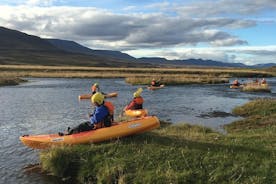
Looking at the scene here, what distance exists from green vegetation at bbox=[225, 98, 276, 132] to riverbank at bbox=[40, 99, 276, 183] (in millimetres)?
6136

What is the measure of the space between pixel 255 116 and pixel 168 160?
1500cm

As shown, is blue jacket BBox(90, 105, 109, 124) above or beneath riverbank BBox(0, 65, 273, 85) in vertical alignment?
above

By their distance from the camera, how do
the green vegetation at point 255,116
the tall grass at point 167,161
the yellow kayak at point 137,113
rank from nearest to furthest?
the tall grass at point 167,161 → the green vegetation at point 255,116 → the yellow kayak at point 137,113

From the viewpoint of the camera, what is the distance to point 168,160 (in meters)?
13.2

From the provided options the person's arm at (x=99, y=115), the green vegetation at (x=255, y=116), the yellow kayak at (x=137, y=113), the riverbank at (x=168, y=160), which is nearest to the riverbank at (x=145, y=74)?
the green vegetation at (x=255, y=116)

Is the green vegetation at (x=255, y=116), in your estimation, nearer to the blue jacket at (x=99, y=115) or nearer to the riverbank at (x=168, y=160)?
the riverbank at (x=168, y=160)

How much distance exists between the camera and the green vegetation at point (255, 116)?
2261 cm

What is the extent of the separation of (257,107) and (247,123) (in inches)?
276

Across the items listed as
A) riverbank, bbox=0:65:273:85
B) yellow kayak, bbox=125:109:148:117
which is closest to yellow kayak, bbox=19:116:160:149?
yellow kayak, bbox=125:109:148:117

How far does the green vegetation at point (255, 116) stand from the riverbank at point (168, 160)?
614cm

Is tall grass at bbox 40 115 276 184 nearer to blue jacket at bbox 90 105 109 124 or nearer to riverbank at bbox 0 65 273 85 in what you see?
blue jacket at bbox 90 105 109 124

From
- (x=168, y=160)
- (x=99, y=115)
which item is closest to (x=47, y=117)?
(x=99, y=115)

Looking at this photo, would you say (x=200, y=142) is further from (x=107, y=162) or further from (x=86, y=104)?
(x=86, y=104)

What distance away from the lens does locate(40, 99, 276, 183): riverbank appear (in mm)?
11992
